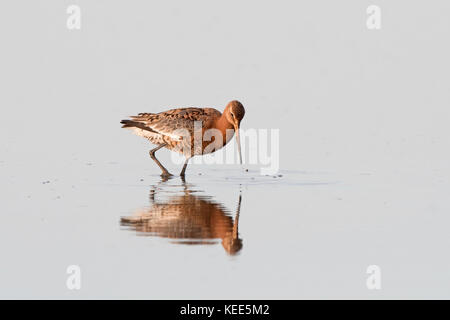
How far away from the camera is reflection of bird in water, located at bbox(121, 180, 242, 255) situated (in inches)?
480

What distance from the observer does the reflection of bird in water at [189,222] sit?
12.2 m

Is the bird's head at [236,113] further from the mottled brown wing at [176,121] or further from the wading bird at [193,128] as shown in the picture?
the mottled brown wing at [176,121]

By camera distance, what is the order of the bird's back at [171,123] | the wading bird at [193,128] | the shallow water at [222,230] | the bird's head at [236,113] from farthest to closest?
the bird's back at [171,123] → the wading bird at [193,128] → the bird's head at [236,113] → the shallow water at [222,230]

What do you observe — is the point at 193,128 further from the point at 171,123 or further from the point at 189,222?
the point at 189,222

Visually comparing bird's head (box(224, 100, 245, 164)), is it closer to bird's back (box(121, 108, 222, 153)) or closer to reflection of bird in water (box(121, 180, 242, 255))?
bird's back (box(121, 108, 222, 153))

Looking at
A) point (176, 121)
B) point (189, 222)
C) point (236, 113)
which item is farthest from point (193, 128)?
point (189, 222)

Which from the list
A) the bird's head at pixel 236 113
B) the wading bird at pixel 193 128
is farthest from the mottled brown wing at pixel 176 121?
the bird's head at pixel 236 113

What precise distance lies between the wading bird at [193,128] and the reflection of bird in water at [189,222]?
131 inches

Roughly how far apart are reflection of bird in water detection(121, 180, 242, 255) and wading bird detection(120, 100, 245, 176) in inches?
131

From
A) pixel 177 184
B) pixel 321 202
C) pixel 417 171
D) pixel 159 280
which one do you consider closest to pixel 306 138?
pixel 417 171

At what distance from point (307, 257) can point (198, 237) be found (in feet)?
5.39

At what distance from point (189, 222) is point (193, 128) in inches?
230

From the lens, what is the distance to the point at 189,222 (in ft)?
43.7

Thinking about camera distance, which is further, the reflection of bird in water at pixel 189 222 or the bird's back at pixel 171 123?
the bird's back at pixel 171 123
